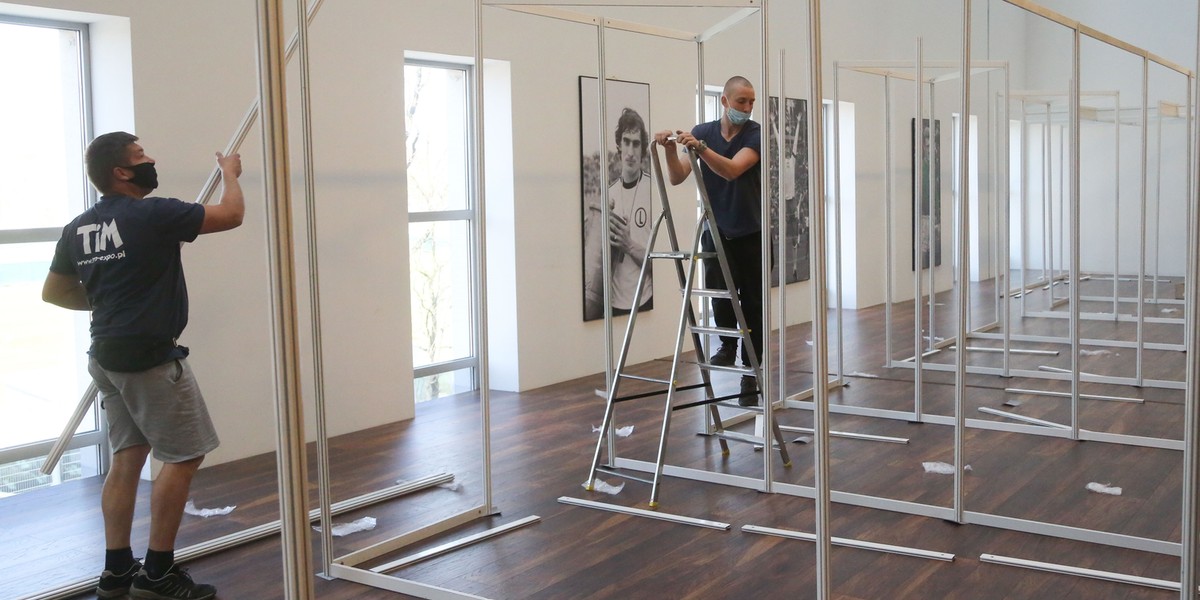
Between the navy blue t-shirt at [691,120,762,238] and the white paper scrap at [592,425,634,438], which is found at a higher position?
the navy blue t-shirt at [691,120,762,238]

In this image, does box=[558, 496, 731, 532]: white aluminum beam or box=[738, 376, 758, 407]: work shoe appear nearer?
box=[558, 496, 731, 532]: white aluminum beam

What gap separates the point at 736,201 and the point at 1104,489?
6.63 feet

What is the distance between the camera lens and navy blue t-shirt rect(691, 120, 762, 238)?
4.88 m

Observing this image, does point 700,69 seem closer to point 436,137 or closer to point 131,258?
point 436,137

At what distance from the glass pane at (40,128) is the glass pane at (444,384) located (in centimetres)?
241

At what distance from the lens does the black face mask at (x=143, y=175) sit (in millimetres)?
3324

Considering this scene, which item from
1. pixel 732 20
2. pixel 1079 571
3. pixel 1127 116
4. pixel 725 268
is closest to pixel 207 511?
pixel 725 268

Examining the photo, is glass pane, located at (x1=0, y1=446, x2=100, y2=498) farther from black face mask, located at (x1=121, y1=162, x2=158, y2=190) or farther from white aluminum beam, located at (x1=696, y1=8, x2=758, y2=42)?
white aluminum beam, located at (x1=696, y1=8, x2=758, y2=42)

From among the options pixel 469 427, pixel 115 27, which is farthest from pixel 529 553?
pixel 115 27

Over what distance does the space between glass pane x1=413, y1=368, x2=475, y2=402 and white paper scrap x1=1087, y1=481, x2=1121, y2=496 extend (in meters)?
3.85

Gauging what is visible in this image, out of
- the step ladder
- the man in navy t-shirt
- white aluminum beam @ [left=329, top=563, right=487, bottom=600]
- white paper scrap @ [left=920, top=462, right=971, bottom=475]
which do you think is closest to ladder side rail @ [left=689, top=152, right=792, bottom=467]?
the step ladder

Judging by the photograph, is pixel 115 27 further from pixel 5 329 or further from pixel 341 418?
pixel 341 418

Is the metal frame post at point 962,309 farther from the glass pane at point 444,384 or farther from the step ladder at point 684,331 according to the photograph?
the glass pane at point 444,384

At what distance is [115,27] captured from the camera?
15.3 ft
